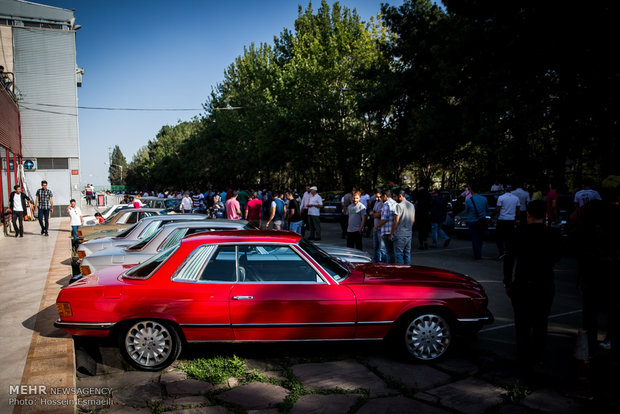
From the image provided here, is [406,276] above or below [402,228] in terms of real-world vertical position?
below

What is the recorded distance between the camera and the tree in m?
154

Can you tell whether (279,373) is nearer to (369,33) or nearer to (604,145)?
(604,145)

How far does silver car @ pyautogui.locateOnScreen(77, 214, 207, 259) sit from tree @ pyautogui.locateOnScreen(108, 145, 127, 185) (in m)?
152

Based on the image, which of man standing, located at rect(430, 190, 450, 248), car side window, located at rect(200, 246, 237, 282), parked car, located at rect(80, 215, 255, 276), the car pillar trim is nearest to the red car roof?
car side window, located at rect(200, 246, 237, 282)

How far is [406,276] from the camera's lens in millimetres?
4652

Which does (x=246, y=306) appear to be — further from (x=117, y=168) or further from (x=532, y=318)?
(x=117, y=168)

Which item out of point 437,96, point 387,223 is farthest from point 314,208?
point 437,96

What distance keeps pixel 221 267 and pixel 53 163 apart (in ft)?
96.4

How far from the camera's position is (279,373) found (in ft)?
13.5

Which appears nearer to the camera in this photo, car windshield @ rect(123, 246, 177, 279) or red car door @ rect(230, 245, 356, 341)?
red car door @ rect(230, 245, 356, 341)

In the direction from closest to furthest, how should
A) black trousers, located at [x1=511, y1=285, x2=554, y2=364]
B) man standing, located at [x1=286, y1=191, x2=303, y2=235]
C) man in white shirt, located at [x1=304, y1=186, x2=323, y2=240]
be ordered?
black trousers, located at [x1=511, y1=285, x2=554, y2=364] → man standing, located at [x1=286, y1=191, x2=303, y2=235] → man in white shirt, located at [x1=304, y1=186, x2=323, y2=240]

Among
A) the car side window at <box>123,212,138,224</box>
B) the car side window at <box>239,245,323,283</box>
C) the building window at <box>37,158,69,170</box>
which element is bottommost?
the car side window at <box>239,245,323,283</box>

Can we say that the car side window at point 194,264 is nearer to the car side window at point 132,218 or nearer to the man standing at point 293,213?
the car side window at point 132,218

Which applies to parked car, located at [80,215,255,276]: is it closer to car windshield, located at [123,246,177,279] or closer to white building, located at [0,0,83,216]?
car windshield, located at [123,246,177,279]
